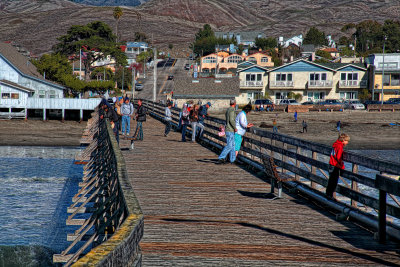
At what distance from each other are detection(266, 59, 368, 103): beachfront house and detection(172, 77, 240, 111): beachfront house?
6630 millimetres

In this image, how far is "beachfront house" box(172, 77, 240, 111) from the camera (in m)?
91.3

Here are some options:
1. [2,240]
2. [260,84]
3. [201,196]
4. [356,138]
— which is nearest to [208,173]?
[201,196]

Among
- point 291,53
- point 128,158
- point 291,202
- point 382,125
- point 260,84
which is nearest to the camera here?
point 291,202

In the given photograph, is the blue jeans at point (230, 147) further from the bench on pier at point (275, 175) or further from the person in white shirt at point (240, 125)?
the bench on pier at point (275, 175)

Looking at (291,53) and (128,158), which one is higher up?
(291,53)

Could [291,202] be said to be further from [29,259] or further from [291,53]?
[291,53]

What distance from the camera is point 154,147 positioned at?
77.0ft

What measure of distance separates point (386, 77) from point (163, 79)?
2069 inches

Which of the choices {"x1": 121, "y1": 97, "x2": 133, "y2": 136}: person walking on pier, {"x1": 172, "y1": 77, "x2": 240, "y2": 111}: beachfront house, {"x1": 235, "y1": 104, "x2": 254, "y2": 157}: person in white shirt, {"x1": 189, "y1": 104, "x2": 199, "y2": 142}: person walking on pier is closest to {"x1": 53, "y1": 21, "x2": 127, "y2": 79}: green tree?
{"x1": 172, "y1": 77, "x2": 240, "y2": 111}: beachfront house

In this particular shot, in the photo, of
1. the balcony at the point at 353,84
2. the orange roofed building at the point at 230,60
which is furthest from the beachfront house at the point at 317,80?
the orange roofed building at the point at 230,60

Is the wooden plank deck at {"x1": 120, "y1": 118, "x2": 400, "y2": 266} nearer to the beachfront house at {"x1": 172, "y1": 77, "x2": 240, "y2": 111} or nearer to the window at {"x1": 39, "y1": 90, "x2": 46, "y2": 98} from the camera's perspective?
the window at {"x1": 39, "y1": 90, "x2": 46, "y2": 98}

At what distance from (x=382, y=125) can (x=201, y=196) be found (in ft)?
191

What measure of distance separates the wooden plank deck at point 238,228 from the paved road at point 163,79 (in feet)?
280

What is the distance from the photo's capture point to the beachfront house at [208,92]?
300 feet
